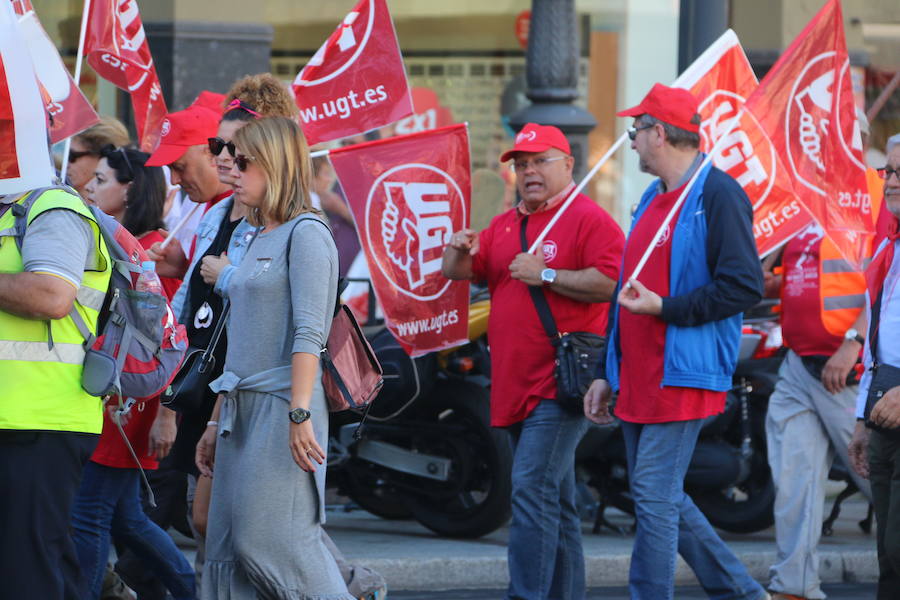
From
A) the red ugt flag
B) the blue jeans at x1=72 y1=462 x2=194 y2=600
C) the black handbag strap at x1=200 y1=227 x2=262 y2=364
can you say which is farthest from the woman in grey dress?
the red ugt flag

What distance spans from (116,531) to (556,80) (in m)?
4.66

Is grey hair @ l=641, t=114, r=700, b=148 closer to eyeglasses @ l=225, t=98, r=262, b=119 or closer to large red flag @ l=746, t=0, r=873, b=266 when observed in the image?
large red flag @ l=746, t=0, r=873, b=266

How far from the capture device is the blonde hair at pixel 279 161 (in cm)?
489

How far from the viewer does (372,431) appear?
8141mm

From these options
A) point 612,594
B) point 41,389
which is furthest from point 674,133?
point 41,389

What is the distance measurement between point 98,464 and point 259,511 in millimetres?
1216

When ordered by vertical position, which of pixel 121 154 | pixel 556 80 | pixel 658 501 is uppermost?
pixel 121 154

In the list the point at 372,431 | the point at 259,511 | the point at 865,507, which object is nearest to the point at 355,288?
the point at 372,431

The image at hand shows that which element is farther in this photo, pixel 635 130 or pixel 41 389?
pixel 635 130

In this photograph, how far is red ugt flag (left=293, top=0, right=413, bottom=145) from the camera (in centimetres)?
696

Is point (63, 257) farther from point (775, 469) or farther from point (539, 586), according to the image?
point (775, 469)

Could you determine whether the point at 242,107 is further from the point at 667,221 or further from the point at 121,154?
the point at 667,221

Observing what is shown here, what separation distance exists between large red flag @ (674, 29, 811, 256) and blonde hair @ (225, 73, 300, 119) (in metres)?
1.63

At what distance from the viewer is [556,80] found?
9.72 m
